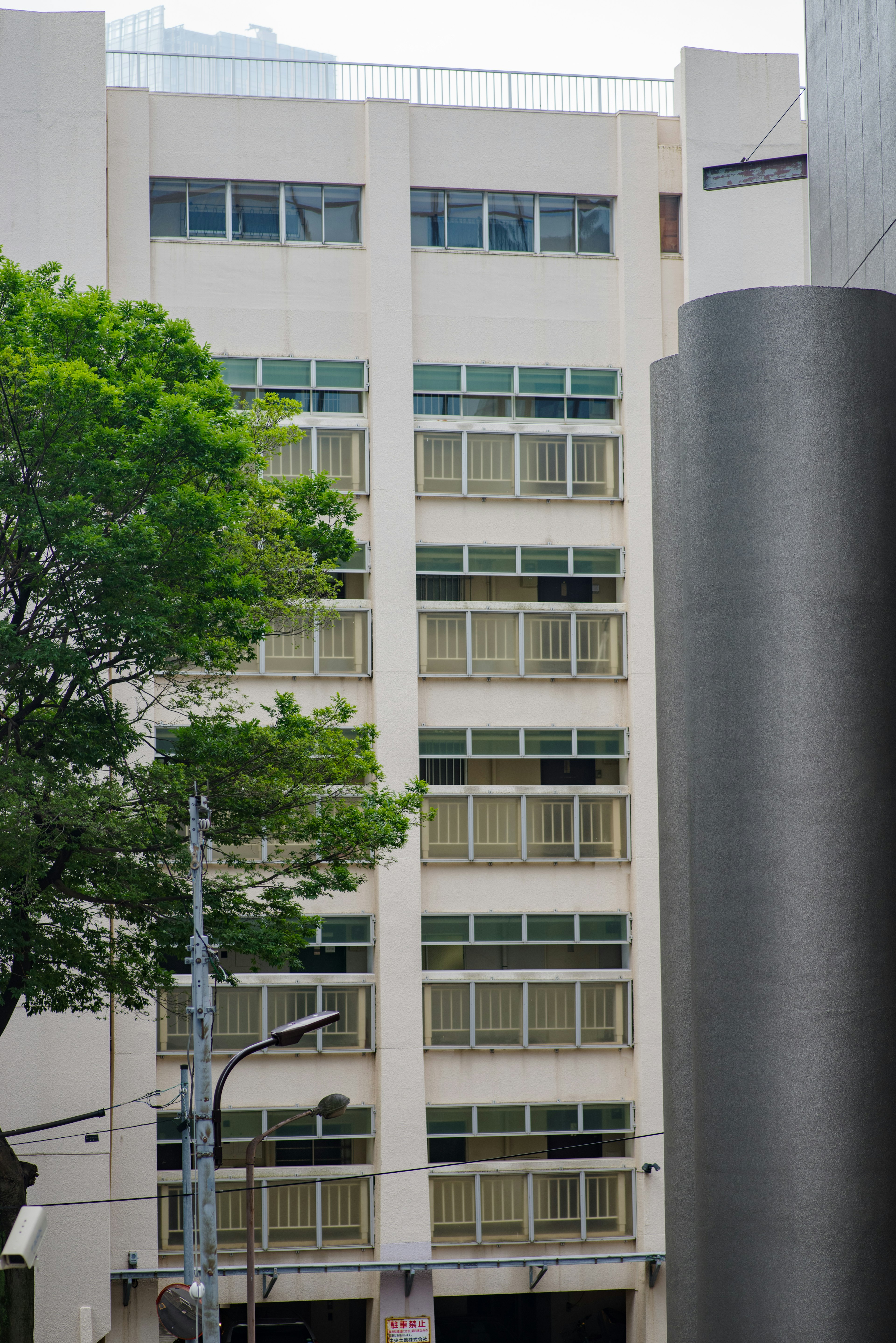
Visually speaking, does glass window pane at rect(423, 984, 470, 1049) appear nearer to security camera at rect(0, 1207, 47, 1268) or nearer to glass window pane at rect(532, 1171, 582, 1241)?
glass window pane at rect(532, 1171, 582, 1241)

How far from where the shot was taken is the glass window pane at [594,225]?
32125mm

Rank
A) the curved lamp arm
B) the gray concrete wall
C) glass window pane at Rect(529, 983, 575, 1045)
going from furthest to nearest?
glass window pane at Rect(529, 983, 575, 1045)
the curved lamp arm
the gray concrete wall

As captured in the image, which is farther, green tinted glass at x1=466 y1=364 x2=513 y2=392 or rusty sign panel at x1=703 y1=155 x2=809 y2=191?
green tinted glass at x1=466 y1=364 x2=513 y2=392

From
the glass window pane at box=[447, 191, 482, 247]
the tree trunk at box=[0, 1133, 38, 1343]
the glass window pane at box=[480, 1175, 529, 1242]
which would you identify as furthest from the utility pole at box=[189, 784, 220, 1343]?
the glass window pane at box=[447, 191, 482, 247]

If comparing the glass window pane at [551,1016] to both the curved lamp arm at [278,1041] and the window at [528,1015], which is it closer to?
the window at [528,1015]

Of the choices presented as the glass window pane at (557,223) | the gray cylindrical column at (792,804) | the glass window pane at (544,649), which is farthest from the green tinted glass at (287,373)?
the gray cylindrical column at (792,804)

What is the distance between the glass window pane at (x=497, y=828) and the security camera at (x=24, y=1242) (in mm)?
21855

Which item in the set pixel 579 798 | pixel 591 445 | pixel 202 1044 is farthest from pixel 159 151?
pixel 202 1044

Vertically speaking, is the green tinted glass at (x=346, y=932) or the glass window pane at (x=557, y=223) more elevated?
the glass window pane at (x=557, y=223)

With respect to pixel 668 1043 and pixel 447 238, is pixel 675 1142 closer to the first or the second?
pixel 668 1043

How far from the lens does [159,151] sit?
30938 millimetres

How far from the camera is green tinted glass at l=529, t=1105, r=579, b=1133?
29.7 m

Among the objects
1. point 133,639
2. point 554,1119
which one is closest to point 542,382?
point 133,639

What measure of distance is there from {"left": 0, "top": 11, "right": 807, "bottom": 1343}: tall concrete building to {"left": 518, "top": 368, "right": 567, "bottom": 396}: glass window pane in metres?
0.05
